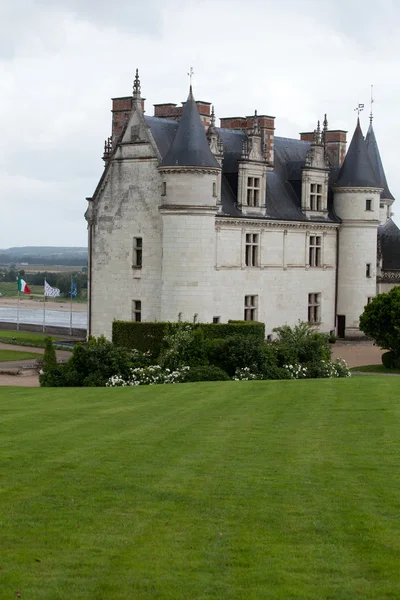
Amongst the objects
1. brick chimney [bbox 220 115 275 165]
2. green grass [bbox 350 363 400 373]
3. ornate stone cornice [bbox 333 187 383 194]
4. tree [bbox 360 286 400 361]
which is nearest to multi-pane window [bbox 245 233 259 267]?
brick chimney [bbox 220 115 275 165]

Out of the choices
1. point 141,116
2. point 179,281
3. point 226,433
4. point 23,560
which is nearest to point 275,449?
point 226,433

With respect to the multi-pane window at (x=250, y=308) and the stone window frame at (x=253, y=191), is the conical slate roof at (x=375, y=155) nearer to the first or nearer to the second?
the stone window frame at (x=253, y=191)

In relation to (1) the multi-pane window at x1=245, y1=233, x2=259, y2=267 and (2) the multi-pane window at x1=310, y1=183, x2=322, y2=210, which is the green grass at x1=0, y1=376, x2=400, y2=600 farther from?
(2) the multi-pane window at x1=310, y1=183, x2=322, y2=210

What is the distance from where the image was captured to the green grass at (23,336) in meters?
50.4

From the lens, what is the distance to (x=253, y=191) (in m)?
44.3

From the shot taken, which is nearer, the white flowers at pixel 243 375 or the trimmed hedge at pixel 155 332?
the white flowers at pixel 243 375

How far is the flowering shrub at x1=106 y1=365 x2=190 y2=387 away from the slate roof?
24.1 meters

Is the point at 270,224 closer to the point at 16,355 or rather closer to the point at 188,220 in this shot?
the point at 188,220

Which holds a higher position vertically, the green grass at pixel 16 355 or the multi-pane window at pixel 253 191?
the multi-pane window at pixel 253 191

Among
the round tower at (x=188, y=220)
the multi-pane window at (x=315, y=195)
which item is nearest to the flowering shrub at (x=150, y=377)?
the round tower at (x=188, y=220)

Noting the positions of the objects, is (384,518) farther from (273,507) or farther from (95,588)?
(95,588)

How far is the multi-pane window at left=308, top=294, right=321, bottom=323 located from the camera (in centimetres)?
4866

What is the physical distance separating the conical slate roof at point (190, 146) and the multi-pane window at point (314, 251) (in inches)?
399

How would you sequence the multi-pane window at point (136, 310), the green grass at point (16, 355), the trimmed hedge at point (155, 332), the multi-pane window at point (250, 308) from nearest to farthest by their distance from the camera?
the trimmed hedge at point (155, 332) < the multi-pane window at point (136, 310) < the green grass at point (16, 355) < the multi-pane window at point (250, 308)
